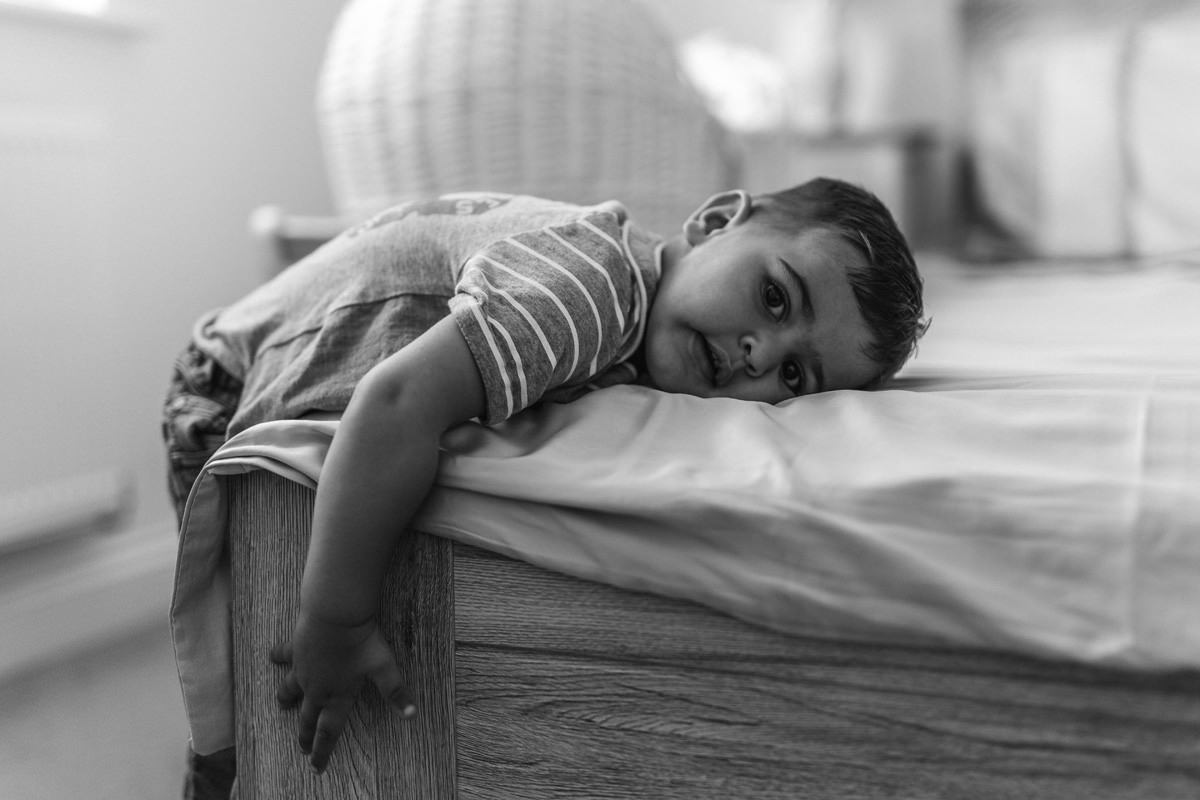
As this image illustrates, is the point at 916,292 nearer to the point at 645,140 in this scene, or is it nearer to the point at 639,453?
the point at 639,453

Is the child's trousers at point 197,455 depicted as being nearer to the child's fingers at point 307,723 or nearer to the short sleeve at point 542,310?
the child's fingers at point 307,723

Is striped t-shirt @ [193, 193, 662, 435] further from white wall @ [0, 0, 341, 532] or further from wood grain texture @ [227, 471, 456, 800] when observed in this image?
white wall @ [0, 0, 341, 532]

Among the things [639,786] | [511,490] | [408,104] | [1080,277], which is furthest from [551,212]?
[1080,277]

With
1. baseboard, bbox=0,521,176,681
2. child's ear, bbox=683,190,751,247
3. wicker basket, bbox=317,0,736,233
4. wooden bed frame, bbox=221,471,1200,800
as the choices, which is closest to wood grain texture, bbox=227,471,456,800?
wooden bed frame, bbox=221,471,1200,800

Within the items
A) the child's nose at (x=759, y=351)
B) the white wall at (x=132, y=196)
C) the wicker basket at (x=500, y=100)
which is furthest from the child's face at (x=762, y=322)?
the white wall at (x=132, y=196)

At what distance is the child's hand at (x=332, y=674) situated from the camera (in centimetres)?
60

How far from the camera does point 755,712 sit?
0.55 m

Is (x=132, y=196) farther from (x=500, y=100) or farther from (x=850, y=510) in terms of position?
(x=850, y=510)

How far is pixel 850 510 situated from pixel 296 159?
160 cm

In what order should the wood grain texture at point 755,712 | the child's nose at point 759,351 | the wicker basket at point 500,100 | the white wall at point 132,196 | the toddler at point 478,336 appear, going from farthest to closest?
the white wall at point 132,196 → the wicker basket at point 500,100 → the child's nose at point 759,351 → the toddler at point 478,336 → the wood grain texture at point 755,712

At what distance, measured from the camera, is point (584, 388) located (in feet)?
2.32

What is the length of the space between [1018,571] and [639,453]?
22 centimetres

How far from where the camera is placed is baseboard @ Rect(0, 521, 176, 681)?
1.35m

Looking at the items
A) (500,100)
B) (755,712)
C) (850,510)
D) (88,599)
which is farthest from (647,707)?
(88,599)
